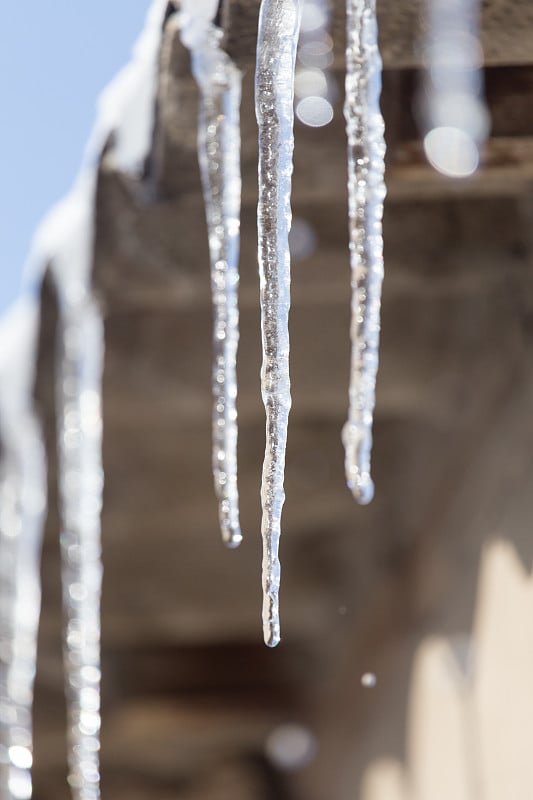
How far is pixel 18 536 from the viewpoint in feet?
6.43

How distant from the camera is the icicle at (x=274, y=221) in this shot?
0.85 meters

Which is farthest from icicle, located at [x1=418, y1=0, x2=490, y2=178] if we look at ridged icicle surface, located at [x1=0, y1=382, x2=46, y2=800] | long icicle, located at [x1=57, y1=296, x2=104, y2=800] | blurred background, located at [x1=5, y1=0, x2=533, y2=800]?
ridged icicle surface, located at [x1=0, y1=382, x2=46, y2=800]

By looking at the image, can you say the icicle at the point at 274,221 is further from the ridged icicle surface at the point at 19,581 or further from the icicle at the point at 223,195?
the ridged icicle surface at the point at 19,581

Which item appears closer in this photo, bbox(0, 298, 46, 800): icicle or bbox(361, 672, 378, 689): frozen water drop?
bbox(0, 298, 46, 800): icicle

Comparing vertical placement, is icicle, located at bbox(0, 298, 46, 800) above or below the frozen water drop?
above

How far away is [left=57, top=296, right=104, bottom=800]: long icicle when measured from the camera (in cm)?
148

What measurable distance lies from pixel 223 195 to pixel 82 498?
37.4 inches

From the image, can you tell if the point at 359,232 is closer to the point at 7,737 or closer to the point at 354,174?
the point at 354,174

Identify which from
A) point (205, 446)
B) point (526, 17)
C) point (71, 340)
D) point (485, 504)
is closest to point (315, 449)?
point (205, 446)

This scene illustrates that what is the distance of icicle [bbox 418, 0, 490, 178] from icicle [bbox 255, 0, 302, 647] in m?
0.17

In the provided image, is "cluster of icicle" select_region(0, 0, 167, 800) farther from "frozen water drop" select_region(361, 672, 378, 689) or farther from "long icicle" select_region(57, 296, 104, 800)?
"frozen water drop" select_region(361, 672, 378, 689)

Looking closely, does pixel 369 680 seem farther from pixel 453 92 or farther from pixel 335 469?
pixel 453 92

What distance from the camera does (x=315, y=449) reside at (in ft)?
6.34

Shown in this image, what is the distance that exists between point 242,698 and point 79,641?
1.01m
